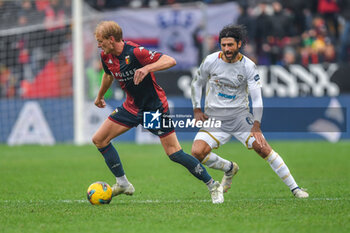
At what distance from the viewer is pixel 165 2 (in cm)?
2122

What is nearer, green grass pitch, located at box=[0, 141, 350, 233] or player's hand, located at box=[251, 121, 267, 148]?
green grass pitch, located at box=[0, 141, 350, 233]

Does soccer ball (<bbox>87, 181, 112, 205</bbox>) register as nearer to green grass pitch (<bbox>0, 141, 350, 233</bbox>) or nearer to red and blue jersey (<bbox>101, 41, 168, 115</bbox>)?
green grass pitch (<bbox>0, 141, 350, 233</bbox>)

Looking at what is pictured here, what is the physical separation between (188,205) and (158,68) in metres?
1.56

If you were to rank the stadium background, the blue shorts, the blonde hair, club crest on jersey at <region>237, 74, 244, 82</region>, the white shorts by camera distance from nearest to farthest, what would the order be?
the blonde hair → the blue shorts → club crest on jersey at <region>237, 74, 244, 82</region> → the white shorts → the stadium background

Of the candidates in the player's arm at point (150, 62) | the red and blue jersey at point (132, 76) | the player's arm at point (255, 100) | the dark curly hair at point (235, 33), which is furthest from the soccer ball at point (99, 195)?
the dark curly hair at point (235, 33)

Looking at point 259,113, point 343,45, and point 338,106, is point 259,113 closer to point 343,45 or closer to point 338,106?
point 338,106

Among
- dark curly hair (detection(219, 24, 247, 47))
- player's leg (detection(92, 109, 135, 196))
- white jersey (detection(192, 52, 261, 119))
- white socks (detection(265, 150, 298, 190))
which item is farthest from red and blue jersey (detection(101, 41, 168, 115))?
A: white socks (detection(265, 150, 298, 190))

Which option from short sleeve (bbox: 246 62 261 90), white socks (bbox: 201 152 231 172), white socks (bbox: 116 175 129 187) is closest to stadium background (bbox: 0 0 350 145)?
white socks (bbox: 201 152 231 172)

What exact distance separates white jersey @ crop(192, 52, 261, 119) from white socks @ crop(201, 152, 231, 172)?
19.7 inches

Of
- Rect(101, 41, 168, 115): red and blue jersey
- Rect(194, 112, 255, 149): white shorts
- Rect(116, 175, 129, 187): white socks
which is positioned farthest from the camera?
Rect(194, 112, 255, 149): white shorts

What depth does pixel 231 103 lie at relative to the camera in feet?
27.0

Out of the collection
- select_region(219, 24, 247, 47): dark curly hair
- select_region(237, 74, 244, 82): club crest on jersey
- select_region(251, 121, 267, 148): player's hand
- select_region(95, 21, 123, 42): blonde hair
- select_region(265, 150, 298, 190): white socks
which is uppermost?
select_region(95, 21, 123, 42): blonde hair

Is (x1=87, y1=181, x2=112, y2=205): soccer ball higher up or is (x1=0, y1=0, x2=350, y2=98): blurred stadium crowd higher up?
(x1=87, y1=181, x2=112, y2=205): soccer ball

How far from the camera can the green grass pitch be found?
6.04 meters
